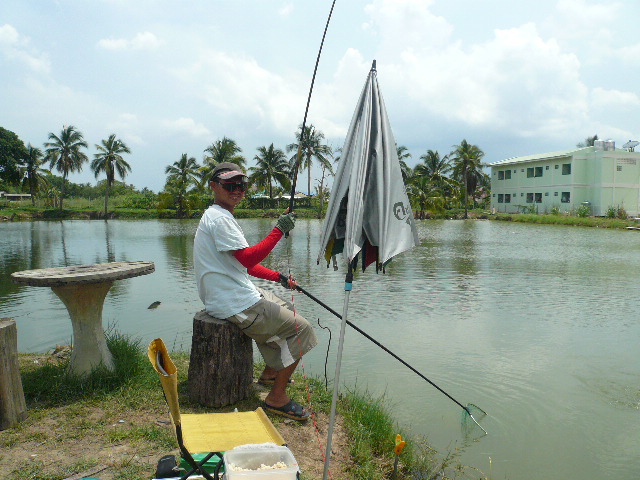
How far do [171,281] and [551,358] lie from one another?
8.14 meters

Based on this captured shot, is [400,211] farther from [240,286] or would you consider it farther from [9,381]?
[9,381]

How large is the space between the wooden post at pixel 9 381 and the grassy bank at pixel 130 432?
0.08 meters

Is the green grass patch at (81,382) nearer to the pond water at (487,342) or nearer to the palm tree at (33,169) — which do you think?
the pond water at (487,342)

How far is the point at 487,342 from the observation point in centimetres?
685

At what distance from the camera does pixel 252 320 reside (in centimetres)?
369

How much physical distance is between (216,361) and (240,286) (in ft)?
1.90

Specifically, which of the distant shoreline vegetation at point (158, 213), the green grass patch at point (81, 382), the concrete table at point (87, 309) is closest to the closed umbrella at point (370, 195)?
the concrete table at point (87, 309)

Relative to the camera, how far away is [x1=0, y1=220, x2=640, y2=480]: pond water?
4.18 metres

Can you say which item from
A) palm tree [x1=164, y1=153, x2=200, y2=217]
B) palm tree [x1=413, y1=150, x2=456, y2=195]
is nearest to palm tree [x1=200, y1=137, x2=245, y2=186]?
palm tree [x1=164, y1=153, x2=200, y2=217]

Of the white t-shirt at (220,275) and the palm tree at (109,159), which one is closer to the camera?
the white t-shirt at (220,275)

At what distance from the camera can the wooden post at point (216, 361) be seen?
3.78 metres

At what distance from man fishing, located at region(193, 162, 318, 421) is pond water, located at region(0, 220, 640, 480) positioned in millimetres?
Answer: 1185

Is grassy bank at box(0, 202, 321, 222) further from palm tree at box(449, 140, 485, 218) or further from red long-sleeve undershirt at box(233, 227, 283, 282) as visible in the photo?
red long-sleeve undershirt at box(233, 227, 283, 282)

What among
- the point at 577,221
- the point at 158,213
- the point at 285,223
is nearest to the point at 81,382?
the point at 285,223
